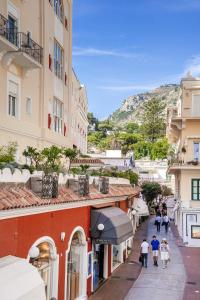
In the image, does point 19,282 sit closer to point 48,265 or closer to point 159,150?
point 48,265

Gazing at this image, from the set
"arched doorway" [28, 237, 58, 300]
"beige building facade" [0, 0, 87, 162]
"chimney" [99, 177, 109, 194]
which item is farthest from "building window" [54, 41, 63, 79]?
"arched doorway" [28, 237, 58, 300]

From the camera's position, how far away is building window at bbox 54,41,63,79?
2232cm

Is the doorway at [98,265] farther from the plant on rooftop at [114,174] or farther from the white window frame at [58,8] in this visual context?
the white window frame at [58,8]

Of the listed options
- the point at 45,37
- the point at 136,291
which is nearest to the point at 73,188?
the point at 136,291

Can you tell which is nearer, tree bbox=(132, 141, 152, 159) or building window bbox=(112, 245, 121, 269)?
building window bbox=(112, 245, 121, 269)

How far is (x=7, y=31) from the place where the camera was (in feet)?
55.4

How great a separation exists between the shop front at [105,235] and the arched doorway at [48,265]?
11.3 feet

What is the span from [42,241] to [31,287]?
12.7ft

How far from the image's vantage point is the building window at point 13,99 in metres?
17.9

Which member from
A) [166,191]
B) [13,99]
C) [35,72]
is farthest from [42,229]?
[166,191]

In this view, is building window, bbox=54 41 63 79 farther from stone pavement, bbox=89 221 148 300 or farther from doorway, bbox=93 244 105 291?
stone pavement, bbox=89 221 148 300

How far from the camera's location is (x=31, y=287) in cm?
824

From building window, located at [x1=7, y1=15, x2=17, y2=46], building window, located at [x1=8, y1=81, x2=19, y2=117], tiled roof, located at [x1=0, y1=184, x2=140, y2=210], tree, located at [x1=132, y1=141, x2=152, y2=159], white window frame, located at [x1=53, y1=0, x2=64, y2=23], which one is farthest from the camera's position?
tree, located at [x1=132, y1=141, x2=152, y2=159]

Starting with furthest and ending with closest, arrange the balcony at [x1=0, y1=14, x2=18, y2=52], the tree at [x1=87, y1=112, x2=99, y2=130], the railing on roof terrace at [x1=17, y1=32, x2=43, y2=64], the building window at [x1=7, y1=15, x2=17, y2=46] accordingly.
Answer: the tree at [x1=87, y1=112, x2=99, y2=130] → the railing on roof terrace at [x1=17, y1=32, x2=43, y2=64] → the building window at [x1=7, y1=15, x2=17, y2=46] → the balcony at [x1=0, y1=14, x2=18, y2=52]
